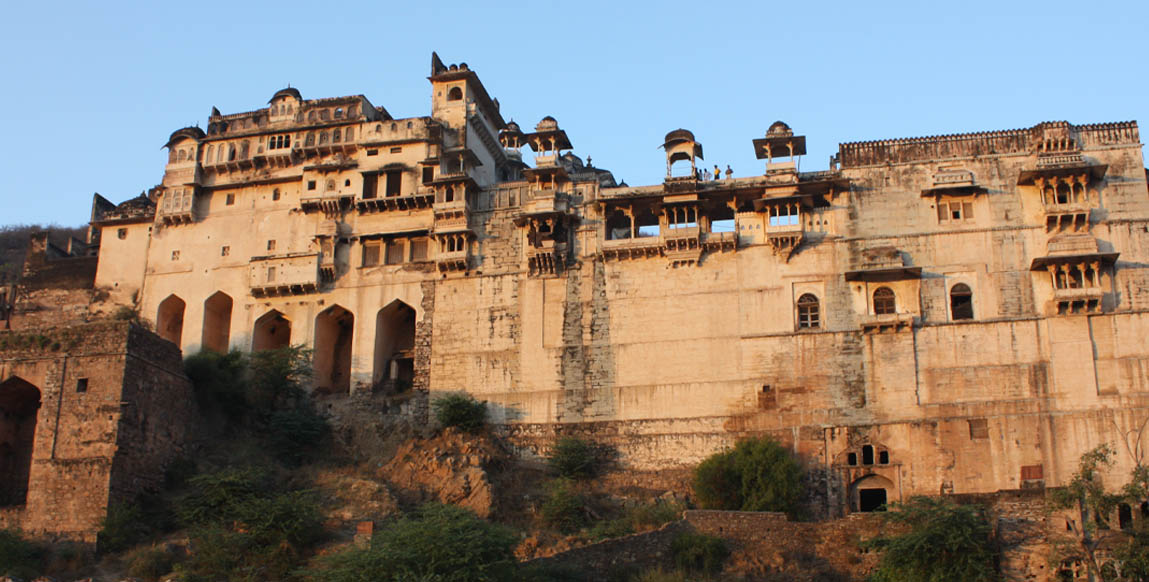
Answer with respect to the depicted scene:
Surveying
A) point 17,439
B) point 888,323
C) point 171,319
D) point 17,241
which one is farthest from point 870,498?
point 17,241

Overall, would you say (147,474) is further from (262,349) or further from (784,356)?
(784,356)

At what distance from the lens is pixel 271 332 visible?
44344 millimetres

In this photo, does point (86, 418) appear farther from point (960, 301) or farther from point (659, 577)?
point (960, 301)

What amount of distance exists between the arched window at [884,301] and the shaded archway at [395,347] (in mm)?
15622

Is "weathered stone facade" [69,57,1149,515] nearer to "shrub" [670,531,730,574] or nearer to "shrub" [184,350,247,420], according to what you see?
"shrub" [184,350,247,420]

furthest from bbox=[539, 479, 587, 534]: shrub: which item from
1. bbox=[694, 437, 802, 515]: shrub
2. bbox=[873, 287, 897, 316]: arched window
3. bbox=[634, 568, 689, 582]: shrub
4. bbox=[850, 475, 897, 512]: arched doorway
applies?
bbox=[873, 287, 897, 316]: arched window

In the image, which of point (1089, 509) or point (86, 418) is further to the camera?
point (86, 418)

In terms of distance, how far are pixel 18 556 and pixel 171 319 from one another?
17.2 meters

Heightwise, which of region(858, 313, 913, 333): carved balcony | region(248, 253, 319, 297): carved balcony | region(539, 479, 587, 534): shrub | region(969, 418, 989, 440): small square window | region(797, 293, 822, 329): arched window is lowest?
region(539, 479, 587, 534): shrub

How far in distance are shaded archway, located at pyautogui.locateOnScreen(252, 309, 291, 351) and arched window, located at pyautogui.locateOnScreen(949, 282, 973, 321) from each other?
72.8 ft

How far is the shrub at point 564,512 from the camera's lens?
32.7m

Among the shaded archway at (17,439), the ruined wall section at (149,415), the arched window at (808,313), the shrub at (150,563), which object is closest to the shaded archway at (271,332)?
the ruined wall section at (149,415)

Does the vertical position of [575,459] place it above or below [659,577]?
above

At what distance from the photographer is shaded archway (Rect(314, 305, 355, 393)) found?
1682 inches
